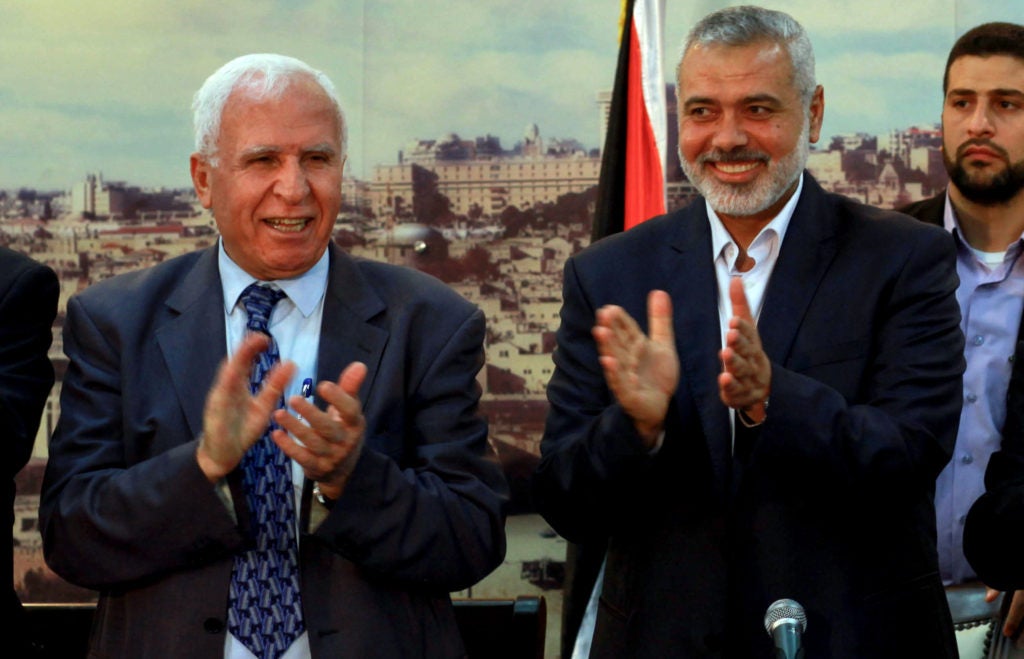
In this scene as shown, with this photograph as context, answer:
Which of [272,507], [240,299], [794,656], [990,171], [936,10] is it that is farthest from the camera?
[936,10]

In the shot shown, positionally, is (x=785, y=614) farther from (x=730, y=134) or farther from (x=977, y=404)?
(x=977, y=404)

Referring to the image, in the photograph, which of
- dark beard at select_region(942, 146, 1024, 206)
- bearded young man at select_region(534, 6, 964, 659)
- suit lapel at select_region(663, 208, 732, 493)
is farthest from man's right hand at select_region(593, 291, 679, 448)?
dark beard at select_region(942, 146, 1024, 206)

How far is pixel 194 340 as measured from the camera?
2447mm

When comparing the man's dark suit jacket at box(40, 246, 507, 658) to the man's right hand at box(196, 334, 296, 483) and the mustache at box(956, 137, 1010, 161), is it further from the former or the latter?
the mustache at box(956, 137, 1010, 161)

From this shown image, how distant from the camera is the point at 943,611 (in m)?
2.46

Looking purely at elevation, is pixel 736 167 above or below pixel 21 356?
above

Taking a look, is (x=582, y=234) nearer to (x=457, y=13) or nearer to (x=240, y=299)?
(x=457, y=13)

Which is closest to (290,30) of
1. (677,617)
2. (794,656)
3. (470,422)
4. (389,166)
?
(389,166)

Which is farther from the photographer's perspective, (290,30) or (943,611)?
(290,30)

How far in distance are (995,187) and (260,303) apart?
186cm

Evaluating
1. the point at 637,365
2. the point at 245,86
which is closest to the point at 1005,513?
the point at 637,365

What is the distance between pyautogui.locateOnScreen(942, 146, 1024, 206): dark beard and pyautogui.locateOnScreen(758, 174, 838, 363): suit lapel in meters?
0.86

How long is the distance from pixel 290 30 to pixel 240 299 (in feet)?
7.10

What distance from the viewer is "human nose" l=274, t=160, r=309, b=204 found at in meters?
2.46
